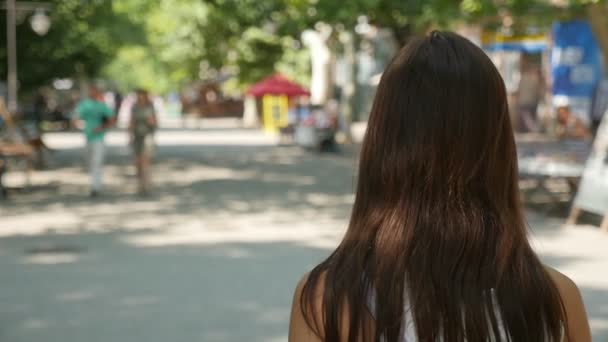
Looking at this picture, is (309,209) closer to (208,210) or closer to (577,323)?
(208,210)

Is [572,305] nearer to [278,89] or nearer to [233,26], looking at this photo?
[278,89]

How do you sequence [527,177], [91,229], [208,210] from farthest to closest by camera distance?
[527,177]
[208,210]
[91,229]

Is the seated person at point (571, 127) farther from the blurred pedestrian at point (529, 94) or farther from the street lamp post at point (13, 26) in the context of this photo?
the street lamp post at point (13, 26)

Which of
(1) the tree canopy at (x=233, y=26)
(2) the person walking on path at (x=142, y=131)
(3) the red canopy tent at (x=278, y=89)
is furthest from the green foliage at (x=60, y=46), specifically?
(2) the person walking on path at (x=142, y=131)

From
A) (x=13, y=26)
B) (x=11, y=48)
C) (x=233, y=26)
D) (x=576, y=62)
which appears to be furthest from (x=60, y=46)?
(x=576, y=62)

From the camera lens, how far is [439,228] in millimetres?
1733

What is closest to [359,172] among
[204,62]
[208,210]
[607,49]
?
[208,210]

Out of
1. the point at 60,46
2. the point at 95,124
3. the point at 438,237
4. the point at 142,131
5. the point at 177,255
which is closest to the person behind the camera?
the point at 438,237

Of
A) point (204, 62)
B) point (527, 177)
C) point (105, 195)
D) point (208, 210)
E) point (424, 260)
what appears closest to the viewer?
point (424, 260)

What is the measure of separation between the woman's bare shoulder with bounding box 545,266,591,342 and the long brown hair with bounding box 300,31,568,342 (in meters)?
0.01

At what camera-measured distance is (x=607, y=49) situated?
47.6ft

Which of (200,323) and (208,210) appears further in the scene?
(208,210)

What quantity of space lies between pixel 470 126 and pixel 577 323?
15.4 inches

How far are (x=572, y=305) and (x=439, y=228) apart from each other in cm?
27
